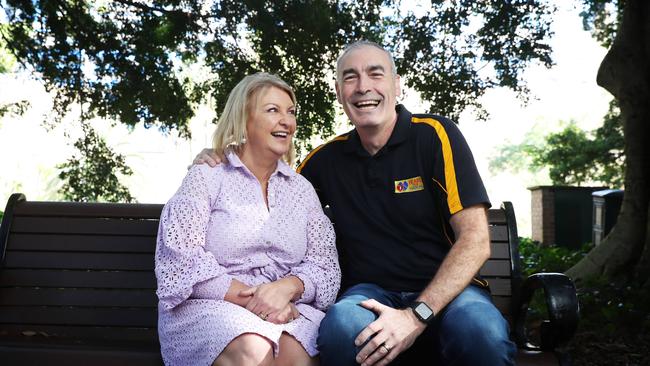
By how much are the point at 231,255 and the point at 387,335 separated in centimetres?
76

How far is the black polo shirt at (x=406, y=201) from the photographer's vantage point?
296 centimetres

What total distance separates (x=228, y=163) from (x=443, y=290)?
1072 millimetres

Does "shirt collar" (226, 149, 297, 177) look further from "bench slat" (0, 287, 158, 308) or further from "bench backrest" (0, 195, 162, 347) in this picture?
"bench slat" (0, 287, 158, 308)

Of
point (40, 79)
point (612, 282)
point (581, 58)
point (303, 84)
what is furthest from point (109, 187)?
point (581, 58)

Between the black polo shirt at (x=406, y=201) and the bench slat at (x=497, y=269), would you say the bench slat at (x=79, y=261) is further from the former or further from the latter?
the bench slat at (x=497, y=269)

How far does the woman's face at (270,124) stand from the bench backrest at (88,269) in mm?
835

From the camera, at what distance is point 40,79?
28.1 ft

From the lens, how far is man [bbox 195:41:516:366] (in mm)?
2590

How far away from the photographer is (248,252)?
292 cm

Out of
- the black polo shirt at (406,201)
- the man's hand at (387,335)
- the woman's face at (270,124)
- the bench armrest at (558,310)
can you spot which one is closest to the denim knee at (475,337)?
the man's hand at (387,335)

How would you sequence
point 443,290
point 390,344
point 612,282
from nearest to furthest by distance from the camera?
point 390,344, point 443,290, point 612,282

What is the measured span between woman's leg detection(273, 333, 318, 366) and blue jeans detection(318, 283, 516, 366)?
7 centimetres

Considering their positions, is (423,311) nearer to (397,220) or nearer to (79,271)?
(397,220)

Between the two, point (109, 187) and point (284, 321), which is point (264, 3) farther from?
point (284, 321)
